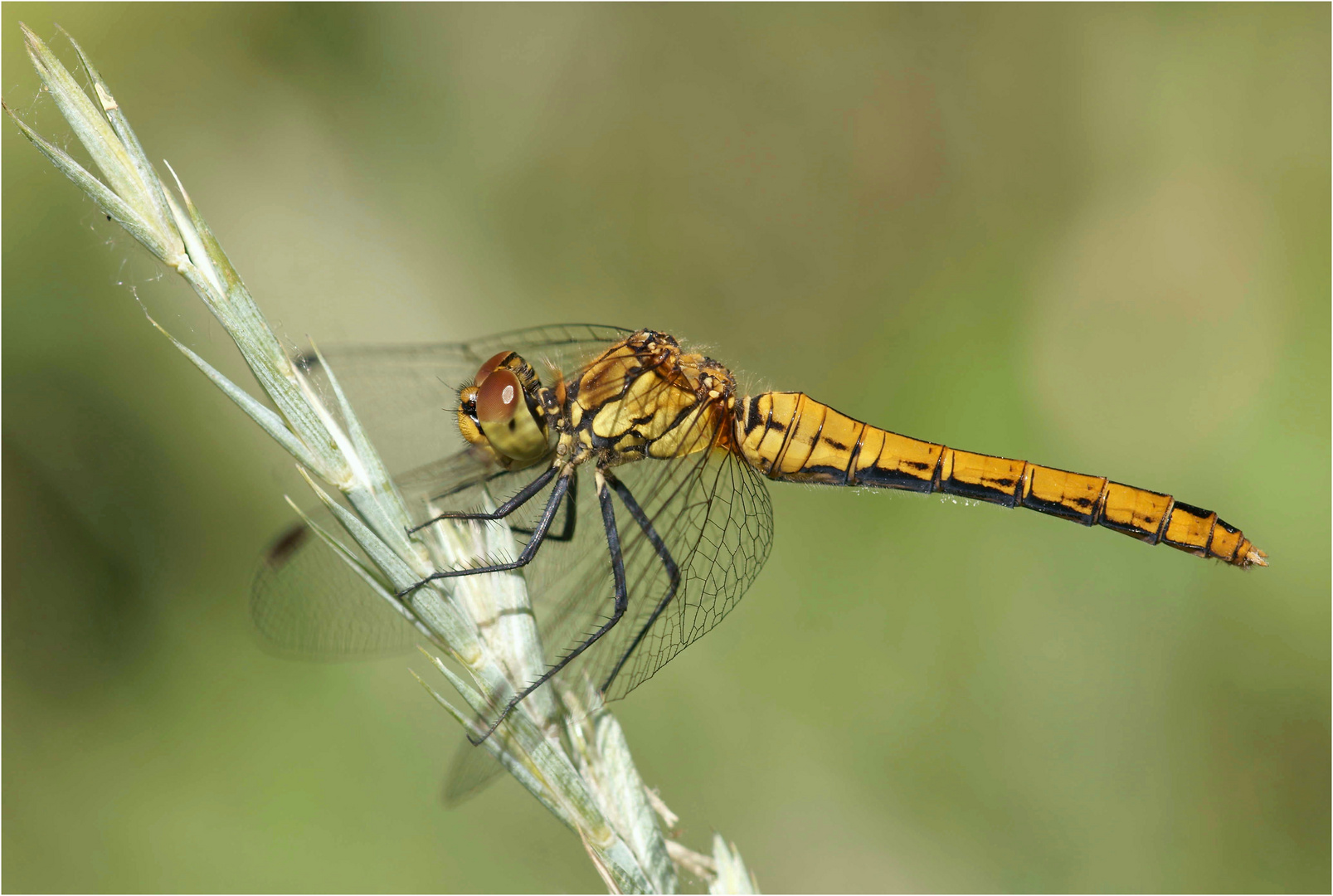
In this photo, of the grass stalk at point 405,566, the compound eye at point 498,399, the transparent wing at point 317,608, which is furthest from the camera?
the transparent wing at point 317,608

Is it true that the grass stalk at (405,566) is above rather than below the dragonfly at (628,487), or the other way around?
below

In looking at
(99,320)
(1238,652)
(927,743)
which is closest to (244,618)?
(99,320)

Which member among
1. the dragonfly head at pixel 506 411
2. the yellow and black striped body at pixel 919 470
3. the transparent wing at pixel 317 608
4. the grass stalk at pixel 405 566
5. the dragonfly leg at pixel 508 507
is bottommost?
the transparent wing at pixel 317 608

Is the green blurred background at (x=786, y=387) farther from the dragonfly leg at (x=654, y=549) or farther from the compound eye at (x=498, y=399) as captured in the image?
the dragonfly leg at (x=654, y=549)

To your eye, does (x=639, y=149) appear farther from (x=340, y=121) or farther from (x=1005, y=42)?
(x=1005, y=42)

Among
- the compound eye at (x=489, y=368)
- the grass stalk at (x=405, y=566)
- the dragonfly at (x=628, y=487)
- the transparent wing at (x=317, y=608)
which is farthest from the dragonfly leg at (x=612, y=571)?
the transparent wing at (x=317, y=608)

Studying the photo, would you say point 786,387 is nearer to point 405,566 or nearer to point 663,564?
point 663,564

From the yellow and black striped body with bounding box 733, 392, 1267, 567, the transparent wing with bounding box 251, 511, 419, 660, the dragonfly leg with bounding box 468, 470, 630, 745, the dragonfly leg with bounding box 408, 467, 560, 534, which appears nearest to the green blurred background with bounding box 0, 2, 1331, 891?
the transparent wing with bounding box 251, 511, 419, 660

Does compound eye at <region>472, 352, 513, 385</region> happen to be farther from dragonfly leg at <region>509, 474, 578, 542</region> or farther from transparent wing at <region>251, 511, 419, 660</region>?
transparent wing at <region>251, 511, 419, 660</region>
